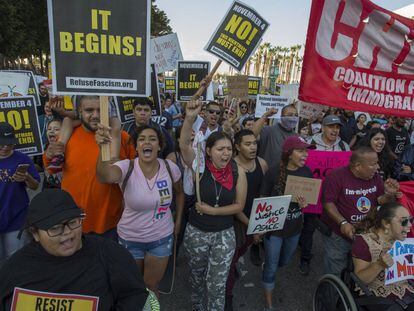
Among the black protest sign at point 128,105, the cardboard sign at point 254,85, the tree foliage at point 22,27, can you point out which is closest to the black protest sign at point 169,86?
the cardboard sign at point 254,85

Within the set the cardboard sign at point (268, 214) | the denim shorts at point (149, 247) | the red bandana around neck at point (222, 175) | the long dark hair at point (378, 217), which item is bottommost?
the denim shorts at point (149, 247)

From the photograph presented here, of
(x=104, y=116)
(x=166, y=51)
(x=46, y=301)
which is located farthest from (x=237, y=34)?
(x=166, y=51)

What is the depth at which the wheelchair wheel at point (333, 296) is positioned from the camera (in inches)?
97.9

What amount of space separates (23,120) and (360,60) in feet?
12.2

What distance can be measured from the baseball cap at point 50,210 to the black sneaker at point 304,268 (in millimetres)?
3334

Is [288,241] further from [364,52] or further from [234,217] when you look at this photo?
[364,52]

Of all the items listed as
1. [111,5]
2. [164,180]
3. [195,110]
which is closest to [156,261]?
[164,180]

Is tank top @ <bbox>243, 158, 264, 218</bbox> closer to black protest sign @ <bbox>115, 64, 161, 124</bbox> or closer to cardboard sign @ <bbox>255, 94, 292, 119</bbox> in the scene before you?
black protest sign @ <bbox>115, 64, 161, 124</bbox>

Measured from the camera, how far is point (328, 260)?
11.0 ft

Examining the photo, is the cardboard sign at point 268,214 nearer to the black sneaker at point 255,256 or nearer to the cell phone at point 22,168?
the black sneaker at point 255,256

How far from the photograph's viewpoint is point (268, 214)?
3.15 metres

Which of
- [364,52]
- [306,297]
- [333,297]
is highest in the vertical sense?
[364,52]

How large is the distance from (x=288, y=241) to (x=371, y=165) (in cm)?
111

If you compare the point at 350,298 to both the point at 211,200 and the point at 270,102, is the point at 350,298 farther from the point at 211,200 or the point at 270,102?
the point at 270,102
